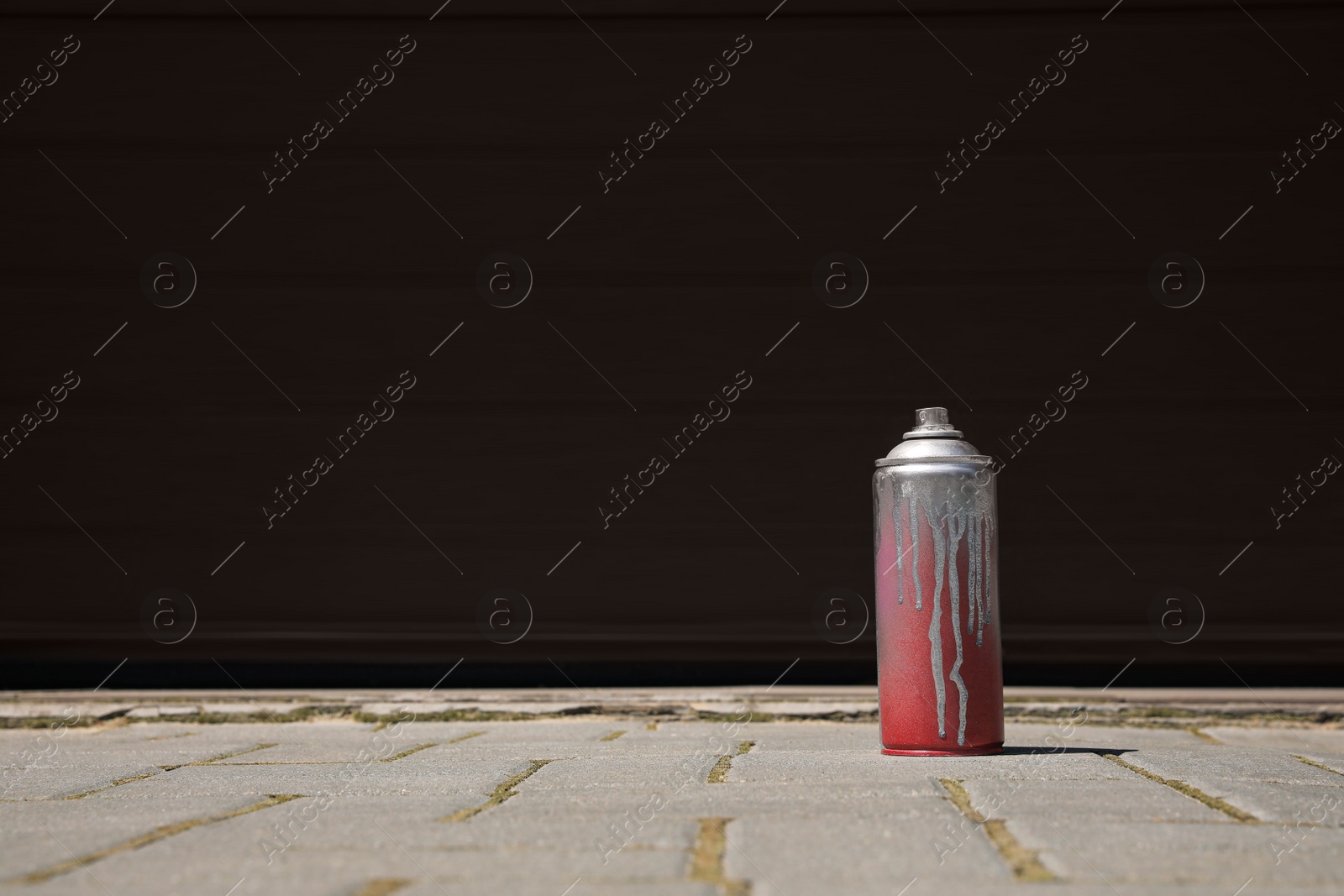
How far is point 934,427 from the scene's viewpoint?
8.49 feet

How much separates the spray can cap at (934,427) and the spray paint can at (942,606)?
0.03m

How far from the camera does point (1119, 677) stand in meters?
3.87

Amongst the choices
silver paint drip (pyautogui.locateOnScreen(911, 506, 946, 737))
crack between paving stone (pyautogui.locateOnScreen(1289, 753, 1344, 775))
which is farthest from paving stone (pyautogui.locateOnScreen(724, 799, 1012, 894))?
crack between paving stone (pyautogui.locateOnScreen(1289, 753, 1344, 775))

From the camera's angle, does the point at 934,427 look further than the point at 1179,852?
Yes

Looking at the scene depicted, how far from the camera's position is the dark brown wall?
391 centimetres

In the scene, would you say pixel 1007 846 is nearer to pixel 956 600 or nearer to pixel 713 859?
pixel 713 859

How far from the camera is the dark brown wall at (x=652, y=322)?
3.91 meters

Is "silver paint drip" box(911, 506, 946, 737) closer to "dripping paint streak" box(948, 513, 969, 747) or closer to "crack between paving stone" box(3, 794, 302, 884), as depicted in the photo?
"dripping paint streak" box(948, 513, 969, 747)

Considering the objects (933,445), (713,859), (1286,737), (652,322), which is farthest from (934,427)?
(1286,737)

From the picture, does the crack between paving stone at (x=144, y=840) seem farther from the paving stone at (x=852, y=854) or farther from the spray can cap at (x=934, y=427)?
the spray can cap at (x=934, y=427)

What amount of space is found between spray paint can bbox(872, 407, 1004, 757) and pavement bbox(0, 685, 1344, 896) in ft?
0.30

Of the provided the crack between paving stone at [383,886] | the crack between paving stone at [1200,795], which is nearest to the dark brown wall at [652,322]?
the crack between paving stone at [1200,795]

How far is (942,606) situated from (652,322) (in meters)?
1.82

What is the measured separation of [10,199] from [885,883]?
3969mm
